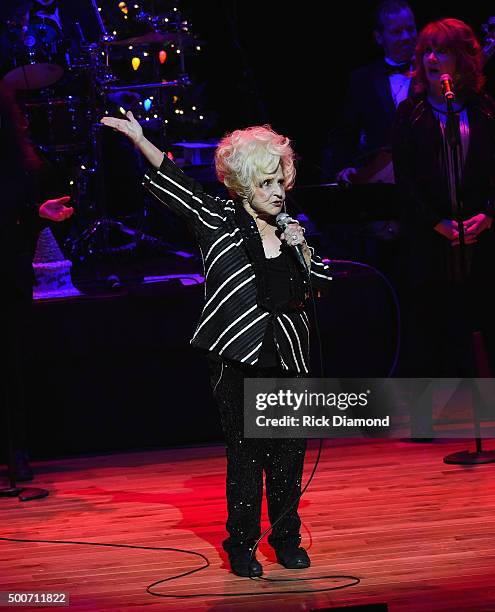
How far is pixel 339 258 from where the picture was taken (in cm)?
702

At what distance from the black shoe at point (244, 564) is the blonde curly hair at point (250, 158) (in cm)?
120

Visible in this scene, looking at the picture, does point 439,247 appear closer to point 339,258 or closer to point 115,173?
point 339,258

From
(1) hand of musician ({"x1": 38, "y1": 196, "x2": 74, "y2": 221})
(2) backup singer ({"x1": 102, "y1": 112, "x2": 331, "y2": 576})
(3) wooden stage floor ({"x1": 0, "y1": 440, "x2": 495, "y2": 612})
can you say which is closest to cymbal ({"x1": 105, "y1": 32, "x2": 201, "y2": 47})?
(1) hand of musician ({"x1": 38, "y1": 196, "x2": 74, "y2": 221})

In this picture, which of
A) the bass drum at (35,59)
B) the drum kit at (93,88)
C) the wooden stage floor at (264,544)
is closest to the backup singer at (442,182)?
the wooden stage floor at (264,544)

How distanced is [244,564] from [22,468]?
1.89 m

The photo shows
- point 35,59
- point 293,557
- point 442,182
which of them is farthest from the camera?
point 35,59

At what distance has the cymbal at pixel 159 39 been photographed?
25.5ft

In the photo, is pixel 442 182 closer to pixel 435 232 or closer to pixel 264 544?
pixel 435 232

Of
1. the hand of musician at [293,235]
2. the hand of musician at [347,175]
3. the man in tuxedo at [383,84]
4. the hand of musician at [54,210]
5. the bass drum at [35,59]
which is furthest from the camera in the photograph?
the bass drum at [35,59]

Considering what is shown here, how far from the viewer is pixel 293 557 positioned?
157 inches

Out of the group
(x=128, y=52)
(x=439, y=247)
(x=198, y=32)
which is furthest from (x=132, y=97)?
(x=439, y=247)

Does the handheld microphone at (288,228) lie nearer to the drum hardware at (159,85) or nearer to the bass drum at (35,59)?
the bass drum at (35,59)

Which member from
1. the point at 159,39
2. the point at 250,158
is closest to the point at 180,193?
the point at 250,158

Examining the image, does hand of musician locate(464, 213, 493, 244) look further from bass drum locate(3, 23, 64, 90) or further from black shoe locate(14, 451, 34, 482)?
bass drum locate(3, 23, 64, 90)
